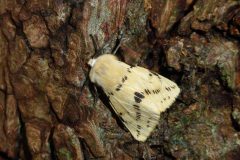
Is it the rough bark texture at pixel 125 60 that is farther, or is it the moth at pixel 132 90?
the moth at pixel 132 90

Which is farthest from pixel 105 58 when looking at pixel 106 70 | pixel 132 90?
pixel 132 90

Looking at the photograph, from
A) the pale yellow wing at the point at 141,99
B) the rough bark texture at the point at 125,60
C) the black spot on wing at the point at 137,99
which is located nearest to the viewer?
the rough bark texture at the point at 125,60

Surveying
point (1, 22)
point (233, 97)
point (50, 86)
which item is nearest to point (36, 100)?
point (50, 86)

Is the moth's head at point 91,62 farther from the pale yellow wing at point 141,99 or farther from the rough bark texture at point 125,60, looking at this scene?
the pale yellow wing at point 141,99

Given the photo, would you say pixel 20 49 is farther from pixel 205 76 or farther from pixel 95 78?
pixel 205 76

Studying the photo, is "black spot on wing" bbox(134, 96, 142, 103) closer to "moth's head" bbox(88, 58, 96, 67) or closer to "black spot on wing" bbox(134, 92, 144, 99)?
"black spot on wing" bbox(134, 92, 144, 99)

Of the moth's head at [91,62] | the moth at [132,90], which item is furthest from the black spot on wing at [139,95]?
the moth's head at [91,62]
